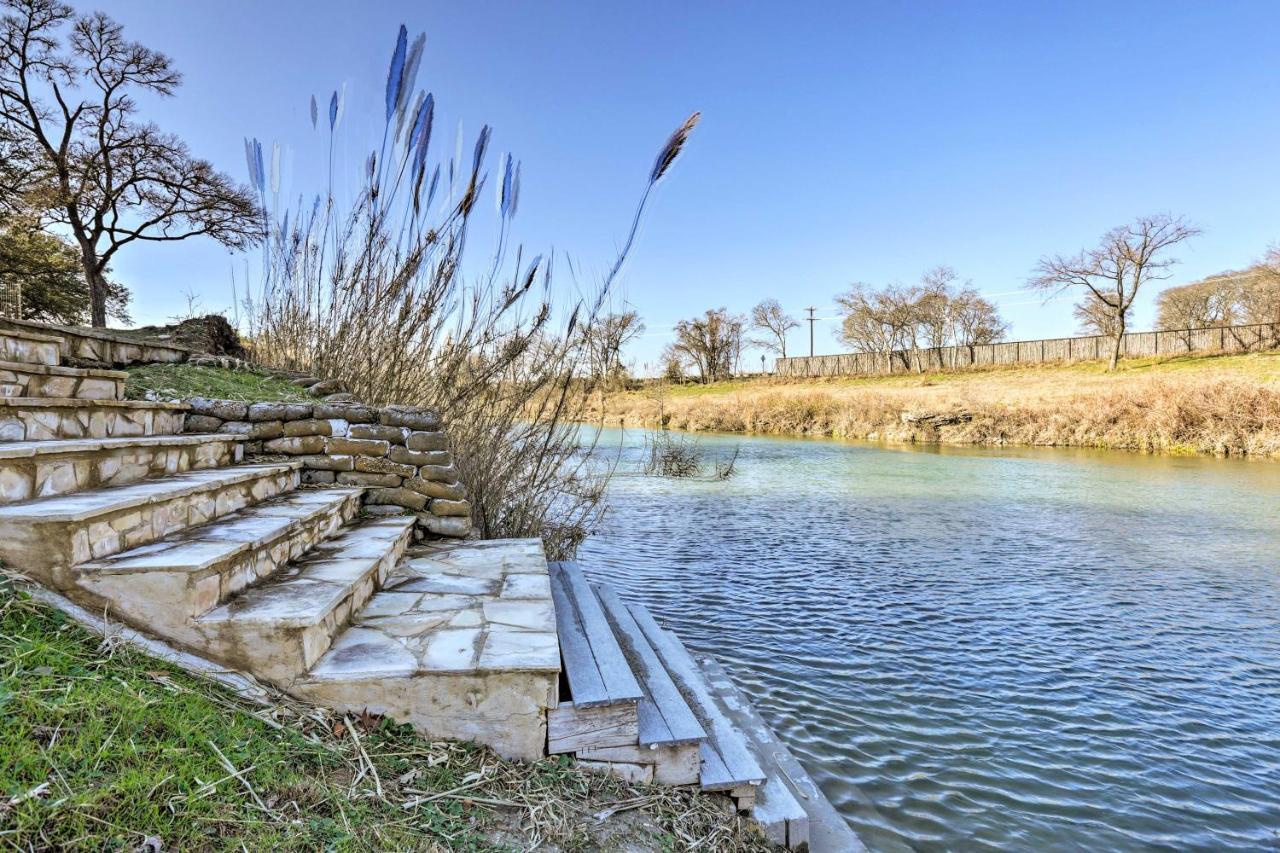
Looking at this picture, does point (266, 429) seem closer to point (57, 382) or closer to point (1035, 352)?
point (57, 382)

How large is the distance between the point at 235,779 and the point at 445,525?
7.08ft

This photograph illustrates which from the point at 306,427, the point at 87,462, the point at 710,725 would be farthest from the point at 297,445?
the point at 710,725

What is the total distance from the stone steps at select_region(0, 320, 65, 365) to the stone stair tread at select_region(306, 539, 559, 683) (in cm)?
190

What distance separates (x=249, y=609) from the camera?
1803mm

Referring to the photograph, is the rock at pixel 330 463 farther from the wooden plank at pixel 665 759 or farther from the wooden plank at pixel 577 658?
the wooden plank at pixel 665 759

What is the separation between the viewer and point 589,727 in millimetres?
1864

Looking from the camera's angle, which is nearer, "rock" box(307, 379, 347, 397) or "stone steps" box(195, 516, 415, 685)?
"stone steps" box(195, 516, 415, 685)

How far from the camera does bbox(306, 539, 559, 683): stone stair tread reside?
1.82 metres

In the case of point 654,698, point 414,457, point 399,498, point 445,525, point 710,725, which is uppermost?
point 414,457

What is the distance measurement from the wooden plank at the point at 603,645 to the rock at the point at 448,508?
2.14 ft

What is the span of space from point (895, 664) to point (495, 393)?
9.97 ft

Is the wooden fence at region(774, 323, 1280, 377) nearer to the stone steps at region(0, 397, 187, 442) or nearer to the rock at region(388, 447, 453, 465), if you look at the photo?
the rock at region(388, 447, 453, 465)

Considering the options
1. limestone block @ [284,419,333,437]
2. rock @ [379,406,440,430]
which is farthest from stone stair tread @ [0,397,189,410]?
rock @ [379,406,440,430]

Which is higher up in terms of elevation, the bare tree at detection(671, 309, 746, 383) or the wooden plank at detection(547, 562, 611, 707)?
the bare tree at detection(671, 309, 746, 383)
